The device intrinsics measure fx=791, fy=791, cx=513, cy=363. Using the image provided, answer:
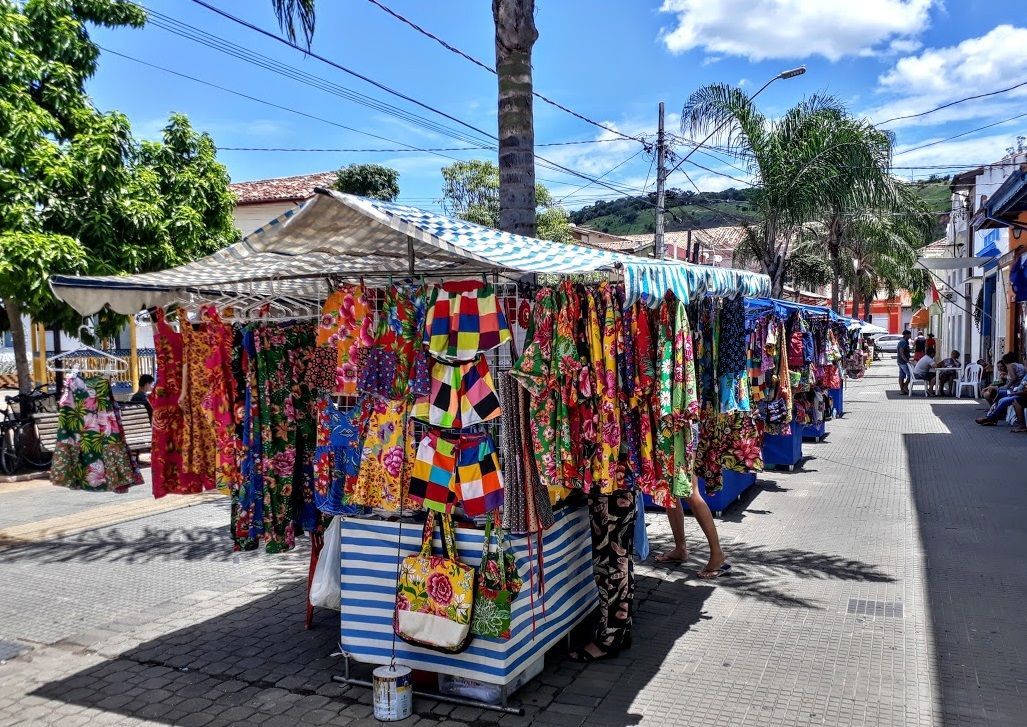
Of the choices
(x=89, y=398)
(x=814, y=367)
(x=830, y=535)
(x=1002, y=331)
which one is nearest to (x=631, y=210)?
(x=1002, y=331)

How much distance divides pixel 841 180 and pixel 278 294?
42.7 ft

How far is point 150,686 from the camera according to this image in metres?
4.55

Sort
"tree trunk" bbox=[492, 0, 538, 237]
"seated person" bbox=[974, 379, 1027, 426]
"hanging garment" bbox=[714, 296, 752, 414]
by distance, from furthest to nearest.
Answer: "seated person" bbox=[974, 379, 1027, 426] → "tree trunk" bbox=[492, 0, 538, 237] → "hanging garment" bbox=[714, 296, 752, 414]

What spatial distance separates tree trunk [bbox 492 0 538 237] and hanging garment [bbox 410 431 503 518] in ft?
10.3

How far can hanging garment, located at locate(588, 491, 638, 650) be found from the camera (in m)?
4.71

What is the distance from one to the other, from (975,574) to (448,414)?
4.88m

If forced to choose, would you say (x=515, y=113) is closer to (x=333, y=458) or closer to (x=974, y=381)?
(x=333, y=458)

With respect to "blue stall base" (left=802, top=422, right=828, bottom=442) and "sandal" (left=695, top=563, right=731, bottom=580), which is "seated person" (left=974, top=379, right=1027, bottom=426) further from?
"sandal" (left=695, top=563, right=731, bottom=580)

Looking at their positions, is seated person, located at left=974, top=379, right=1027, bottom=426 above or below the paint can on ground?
above

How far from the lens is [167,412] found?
5355mm

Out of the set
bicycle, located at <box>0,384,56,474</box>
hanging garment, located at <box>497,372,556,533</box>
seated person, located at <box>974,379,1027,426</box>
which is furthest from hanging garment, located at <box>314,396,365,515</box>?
seated person, located at <box>974,379,1027,426</box>

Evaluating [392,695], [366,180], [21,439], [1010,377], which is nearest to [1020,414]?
[1010,377]

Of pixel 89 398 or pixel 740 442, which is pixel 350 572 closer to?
pixel 89 398

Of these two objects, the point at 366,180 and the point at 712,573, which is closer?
the point at 712,573
